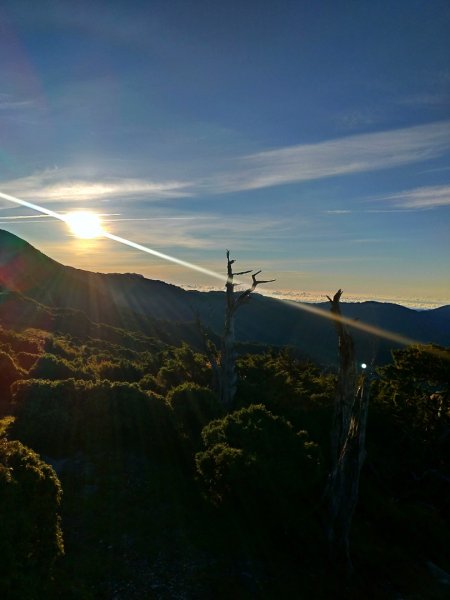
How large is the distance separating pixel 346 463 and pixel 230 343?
14358 millimetres

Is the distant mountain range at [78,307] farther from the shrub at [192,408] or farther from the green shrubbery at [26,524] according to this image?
the green shrubbery at [26,524]

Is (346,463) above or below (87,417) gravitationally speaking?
below

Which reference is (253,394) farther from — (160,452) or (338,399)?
(338,399)

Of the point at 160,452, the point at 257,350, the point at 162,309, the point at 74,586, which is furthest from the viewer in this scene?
the point at 162,309

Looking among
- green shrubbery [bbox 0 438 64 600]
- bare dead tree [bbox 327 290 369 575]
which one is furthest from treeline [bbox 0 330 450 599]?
bare dead tree [bbox 327 290 369 575]

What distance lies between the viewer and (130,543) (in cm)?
1293

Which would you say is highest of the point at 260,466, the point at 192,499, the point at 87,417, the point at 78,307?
the point at 78,307

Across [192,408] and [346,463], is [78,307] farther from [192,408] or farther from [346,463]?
[346,463]

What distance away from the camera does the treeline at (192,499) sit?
10765 millimetres

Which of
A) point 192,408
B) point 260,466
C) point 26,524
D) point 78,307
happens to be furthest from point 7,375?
point 78,307

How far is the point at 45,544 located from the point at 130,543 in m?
3.83

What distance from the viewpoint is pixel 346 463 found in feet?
48.1

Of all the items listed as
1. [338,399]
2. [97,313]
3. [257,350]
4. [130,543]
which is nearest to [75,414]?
[130,543]

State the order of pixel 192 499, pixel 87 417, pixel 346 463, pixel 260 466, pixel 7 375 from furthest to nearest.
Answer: pixel 7 375 < pixel 87 417 < pixel 192 499 < pixel 260 466 < pixel 346 463
